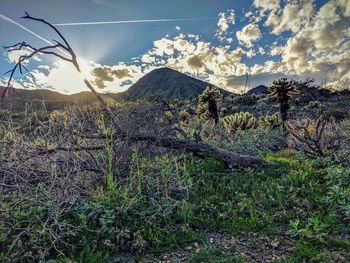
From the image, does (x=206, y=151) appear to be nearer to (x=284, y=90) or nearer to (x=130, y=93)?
(x=130, y=93)

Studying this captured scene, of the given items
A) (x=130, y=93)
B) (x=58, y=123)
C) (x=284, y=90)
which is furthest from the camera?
(x=284, y=90)

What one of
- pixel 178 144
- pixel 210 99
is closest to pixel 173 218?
pixel 178 144

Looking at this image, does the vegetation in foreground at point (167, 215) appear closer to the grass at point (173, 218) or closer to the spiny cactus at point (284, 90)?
the grass at point (173, 218)

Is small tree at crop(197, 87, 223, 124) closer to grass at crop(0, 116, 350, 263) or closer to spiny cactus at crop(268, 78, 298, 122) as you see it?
spiny cactus at crop(268, 78, 298, 122)

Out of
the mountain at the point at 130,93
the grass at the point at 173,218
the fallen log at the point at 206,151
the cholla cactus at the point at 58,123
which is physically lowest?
the grass at the point at 173,218

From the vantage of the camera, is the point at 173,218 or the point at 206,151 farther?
the point at 206,151

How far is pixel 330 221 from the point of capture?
249 centimetres

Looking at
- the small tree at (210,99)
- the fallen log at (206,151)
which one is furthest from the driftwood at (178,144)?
the small tree at (210,99)

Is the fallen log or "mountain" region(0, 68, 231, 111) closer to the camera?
"mountain" region(0, 68, 231, 111)

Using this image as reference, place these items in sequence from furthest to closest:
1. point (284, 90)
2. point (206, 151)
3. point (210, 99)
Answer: point (210, 99) < point (284, 90) < point (206, 151)

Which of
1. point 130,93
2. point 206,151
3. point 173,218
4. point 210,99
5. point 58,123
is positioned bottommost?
point 173,218

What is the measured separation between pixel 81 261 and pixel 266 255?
1877 millimetres

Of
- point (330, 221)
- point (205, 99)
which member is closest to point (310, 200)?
point (330, 221)

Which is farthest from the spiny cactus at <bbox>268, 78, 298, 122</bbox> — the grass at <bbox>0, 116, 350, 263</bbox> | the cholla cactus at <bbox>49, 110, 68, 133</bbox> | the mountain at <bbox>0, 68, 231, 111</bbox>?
the cholla cactus at <bbox>49, 110, 68, 133</bbox>
